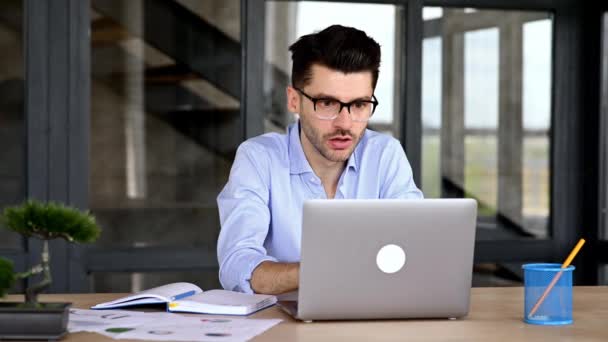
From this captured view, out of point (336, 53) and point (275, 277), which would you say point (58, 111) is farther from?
point (275, 277)

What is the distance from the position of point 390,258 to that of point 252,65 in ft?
6.71

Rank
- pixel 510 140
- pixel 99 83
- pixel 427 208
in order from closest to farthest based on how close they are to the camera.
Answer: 1. pixel 427 208
2. pixel 510 140
3. pixel 99 83

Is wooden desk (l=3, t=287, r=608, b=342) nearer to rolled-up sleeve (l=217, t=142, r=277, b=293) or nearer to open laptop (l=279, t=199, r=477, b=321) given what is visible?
open laptop (l=279, t=199, r=477, b=321)

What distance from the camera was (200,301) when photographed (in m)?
1.87

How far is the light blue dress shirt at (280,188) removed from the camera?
228 centimetres

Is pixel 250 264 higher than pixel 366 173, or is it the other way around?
pixel 366 173

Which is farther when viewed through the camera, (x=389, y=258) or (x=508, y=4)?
(x=508, y=4)

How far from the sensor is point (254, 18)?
360 centimetres

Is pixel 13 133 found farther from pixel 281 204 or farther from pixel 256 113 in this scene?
pixel 281 204

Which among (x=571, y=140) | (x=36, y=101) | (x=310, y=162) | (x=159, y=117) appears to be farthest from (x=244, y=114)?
(x=159, y=117)

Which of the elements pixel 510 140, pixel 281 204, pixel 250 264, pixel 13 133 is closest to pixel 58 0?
pixel 281 204

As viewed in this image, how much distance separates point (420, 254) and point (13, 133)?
661 centimetres

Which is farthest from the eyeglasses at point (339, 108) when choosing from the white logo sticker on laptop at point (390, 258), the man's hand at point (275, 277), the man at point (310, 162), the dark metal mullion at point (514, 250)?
the dark metal mullion at point (514, 250)

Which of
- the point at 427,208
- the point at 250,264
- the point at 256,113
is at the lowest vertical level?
the point at 250,264
